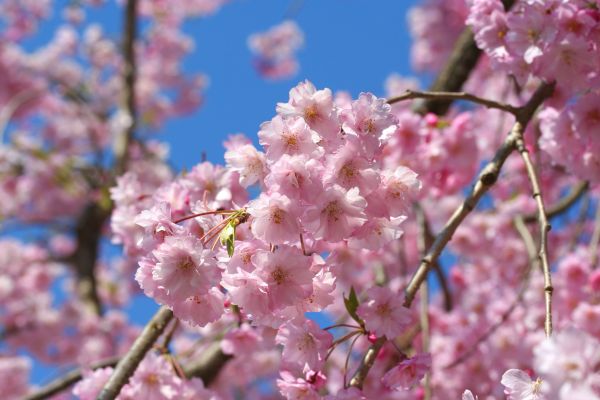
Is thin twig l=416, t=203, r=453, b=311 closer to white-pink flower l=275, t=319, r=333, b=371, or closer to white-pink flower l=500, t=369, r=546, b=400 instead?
white-pink flower l=275, t=319, r=333, b=371

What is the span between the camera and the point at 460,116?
3.00m

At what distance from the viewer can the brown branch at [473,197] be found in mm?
1546

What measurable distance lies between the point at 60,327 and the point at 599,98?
638 cm

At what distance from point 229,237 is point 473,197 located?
0.67m

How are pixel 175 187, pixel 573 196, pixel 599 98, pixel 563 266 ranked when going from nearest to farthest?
pixel 175 187
pixel 599 98
pixel 563 266
pixel 573 196

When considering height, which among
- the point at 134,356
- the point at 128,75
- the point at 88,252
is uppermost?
the point at 128,75

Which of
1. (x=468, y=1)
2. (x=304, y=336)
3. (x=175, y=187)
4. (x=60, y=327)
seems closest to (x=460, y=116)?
(x=468, y=1)

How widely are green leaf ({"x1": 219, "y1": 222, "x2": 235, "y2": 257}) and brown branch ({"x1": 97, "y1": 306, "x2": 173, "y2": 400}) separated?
23.4 inches

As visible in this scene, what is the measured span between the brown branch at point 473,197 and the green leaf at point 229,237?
0.40 meters

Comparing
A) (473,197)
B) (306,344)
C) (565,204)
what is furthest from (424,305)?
(565,204)

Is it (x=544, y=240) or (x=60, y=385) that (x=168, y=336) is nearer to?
(x=60, y=385)

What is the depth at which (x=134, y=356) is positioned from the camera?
1888 millimetres

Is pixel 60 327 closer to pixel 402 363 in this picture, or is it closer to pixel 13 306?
pixel 13 306

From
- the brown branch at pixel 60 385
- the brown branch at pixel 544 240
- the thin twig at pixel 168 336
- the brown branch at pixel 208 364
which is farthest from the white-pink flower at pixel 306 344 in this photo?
the brown branch at pixel 208 364
